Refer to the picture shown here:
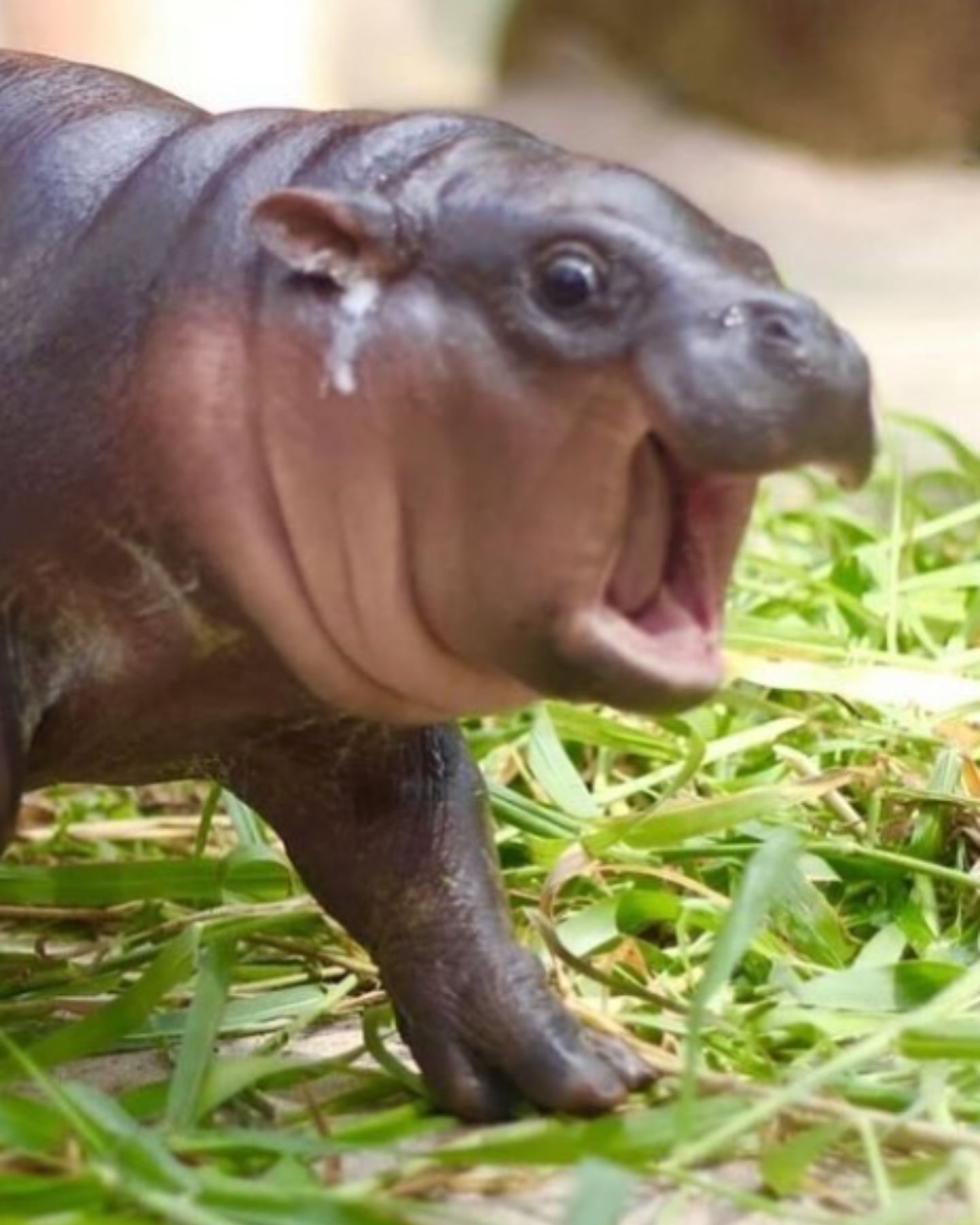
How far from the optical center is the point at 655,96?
598cm

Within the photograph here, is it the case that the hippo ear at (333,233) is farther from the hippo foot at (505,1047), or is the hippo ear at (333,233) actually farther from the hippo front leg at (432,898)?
the hippo foot at (505,1047)

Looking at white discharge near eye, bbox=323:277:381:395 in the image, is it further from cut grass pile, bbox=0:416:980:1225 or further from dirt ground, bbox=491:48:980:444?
dirt ground, bbox=491:48:980:444

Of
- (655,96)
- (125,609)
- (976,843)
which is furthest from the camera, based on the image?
(655,96)

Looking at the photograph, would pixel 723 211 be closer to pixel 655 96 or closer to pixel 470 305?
pixel 655 96

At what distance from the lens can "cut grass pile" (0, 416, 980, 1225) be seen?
127cm

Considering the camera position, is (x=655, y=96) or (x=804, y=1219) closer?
(x=804, y=1219)

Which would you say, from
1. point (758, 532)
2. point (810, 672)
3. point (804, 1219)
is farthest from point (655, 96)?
point (804, 1219)

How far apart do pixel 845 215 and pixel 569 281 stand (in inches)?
161

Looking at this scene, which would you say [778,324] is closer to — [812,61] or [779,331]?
[779,331]

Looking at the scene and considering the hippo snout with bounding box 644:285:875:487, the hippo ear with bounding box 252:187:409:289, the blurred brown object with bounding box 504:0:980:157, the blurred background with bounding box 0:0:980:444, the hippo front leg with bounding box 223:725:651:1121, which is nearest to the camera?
the hippo snout with bounding box 644:285:875:487

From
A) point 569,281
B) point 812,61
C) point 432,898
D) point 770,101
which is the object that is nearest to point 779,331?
point 569,281

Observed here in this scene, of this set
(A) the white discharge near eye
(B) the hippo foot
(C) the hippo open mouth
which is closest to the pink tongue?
(C) the hippo open mouth

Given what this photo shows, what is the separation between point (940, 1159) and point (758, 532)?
164cm

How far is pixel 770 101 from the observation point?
18.5ft
